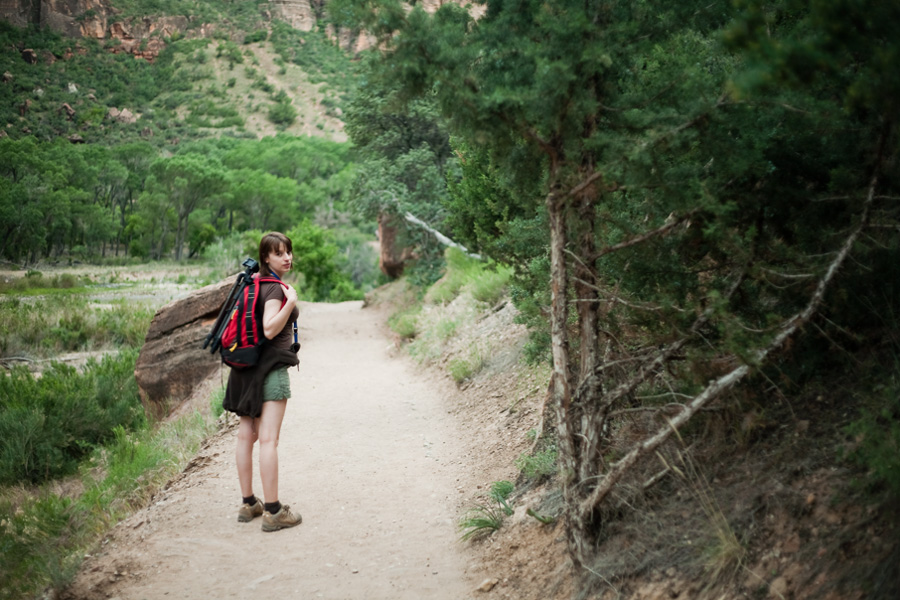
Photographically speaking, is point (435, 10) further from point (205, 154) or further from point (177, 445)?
point (205, 154)

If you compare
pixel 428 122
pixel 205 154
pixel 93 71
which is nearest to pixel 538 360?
pixel 428 122

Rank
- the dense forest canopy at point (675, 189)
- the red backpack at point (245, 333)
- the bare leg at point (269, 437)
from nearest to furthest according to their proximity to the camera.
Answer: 1. the dense forest canopy at point (675, 189)
2. the red backpack at point (245, 333)
3. the bare leg at point (269, 437)

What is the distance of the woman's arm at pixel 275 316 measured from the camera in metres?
4.08

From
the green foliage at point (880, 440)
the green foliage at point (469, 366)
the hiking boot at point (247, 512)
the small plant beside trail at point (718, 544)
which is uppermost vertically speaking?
the green foliage at point (880, 440)

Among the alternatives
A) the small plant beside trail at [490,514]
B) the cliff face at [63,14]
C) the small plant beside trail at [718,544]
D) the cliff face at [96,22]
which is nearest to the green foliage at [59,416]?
the cliff face at [96,22]

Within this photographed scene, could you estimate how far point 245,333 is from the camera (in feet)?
13.5

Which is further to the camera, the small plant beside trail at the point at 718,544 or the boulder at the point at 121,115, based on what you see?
the boulder at the point at 121,115

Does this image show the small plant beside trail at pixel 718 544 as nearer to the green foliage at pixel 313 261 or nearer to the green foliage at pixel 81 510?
the green foliage at pixel 81 510

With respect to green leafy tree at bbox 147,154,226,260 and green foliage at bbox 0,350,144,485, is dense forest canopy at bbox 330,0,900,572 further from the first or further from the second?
green leafy tree at bbox 147,154,226,260

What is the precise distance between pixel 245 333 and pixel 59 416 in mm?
6986

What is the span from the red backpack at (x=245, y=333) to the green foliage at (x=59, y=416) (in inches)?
240

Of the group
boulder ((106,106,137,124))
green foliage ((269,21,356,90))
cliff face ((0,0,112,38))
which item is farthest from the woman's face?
green foliage ((269,21,356,90))

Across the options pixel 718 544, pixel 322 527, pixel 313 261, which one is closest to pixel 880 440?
pixel 718 544

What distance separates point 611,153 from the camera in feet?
8.69
